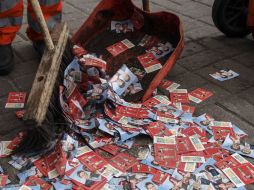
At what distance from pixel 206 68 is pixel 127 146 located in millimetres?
888

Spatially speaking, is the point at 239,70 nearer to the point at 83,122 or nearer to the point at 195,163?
the point at 195,163

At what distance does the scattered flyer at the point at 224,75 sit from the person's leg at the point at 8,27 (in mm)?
1203

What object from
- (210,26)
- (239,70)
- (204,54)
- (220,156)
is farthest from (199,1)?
(220,156)

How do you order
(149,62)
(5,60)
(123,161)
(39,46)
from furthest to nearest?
(39,46)
(5,60)
(149,62)
(123,161)

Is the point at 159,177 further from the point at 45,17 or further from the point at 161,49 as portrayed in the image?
the point at 45,17

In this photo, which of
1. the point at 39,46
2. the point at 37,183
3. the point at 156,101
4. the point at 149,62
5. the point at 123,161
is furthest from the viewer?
the point at 39,46

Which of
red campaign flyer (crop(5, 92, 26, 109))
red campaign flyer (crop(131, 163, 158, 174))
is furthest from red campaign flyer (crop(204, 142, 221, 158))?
red campaign flyer (crop(5, 92, 26, 109))

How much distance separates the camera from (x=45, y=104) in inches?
61.4

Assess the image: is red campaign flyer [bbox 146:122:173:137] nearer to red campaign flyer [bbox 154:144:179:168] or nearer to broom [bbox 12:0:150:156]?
red campaign flyer [bbox 154:144:179:168]

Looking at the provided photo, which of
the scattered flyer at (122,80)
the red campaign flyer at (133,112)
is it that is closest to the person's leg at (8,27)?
the scattered flyer at (122,80)

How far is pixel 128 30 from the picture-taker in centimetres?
229

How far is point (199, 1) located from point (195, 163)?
85.0 inches

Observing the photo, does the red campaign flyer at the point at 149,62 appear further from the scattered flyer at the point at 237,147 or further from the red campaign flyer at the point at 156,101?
the scattered flyer at the point at 237,147

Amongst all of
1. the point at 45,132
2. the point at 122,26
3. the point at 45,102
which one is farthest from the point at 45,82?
the point at 122,26
